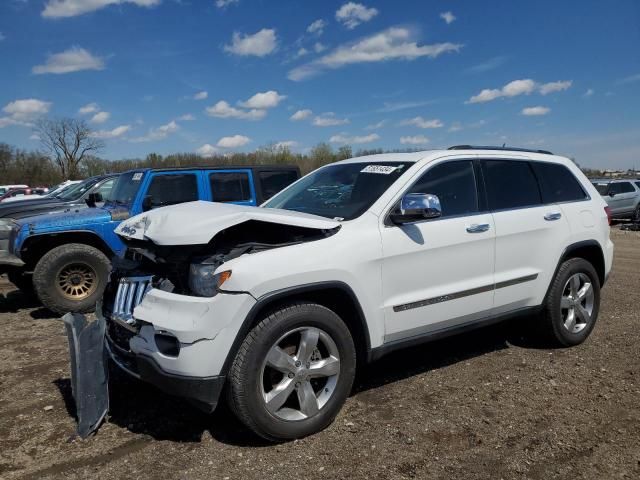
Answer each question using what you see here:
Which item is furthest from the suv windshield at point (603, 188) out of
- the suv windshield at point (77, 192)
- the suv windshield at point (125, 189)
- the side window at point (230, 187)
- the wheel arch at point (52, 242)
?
the wheel arch at point (52, 242)

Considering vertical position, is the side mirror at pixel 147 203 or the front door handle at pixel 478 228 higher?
the side mirror at pixel 147 203

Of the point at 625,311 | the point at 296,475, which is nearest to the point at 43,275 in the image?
the point at 296,475

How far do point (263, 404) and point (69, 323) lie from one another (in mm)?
1382

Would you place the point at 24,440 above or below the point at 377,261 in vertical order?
below

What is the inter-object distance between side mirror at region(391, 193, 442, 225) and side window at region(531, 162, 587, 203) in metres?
1.73

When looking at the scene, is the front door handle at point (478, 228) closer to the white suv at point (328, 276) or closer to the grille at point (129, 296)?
the white suv at point (328, 276)

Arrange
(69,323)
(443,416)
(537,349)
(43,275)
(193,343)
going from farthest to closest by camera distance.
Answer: (43,275) < (537,349) < (443,416) < (69,323) < (193,343)

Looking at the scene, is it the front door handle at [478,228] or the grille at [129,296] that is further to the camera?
the front door handle at [478,228]

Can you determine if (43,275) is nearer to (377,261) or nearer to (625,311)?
(377,261)

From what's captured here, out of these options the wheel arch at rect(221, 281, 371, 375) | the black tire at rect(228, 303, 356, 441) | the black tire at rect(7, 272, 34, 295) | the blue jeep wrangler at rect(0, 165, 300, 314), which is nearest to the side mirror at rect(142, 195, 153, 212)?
the blue jeep wrangler at rect(0, 165, 300, 314)

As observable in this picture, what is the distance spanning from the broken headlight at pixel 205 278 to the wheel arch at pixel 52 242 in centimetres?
406

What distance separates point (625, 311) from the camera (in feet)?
20.3

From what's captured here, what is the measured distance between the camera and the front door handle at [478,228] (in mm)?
3992

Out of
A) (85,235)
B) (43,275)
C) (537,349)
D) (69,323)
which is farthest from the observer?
(85,235)
